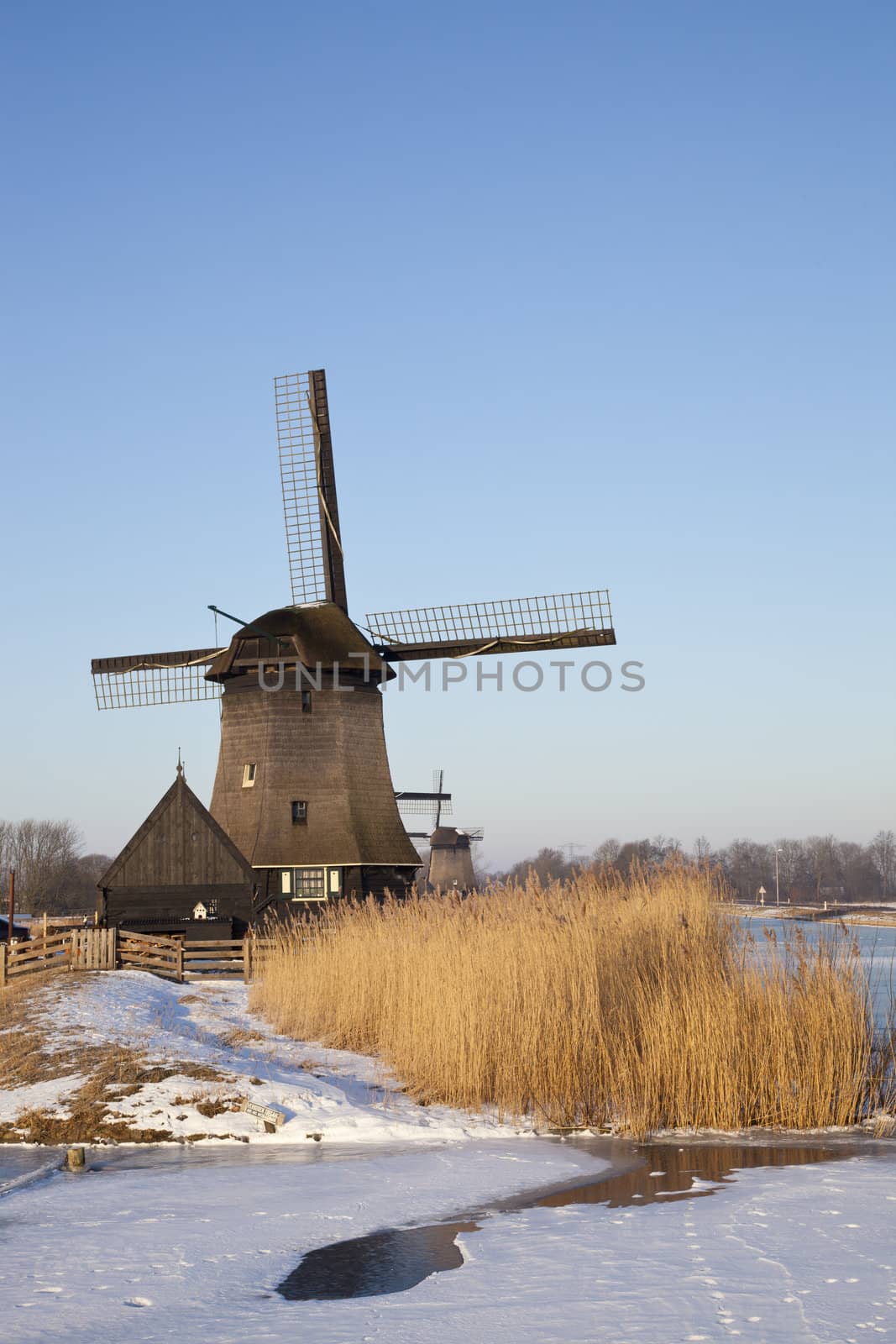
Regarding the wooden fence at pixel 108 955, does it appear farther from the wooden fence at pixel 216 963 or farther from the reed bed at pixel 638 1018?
the reed bed at pixel 638 1018

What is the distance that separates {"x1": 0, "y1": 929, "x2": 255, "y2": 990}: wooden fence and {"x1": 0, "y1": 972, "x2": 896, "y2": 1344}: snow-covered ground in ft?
37.6

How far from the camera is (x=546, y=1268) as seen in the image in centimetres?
624

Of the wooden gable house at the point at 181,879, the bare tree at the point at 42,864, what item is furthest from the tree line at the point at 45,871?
the wooden gable house at the point at 181,879

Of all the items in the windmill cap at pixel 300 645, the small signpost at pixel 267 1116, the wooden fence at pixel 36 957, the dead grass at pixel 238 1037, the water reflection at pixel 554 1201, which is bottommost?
the water reflection at pixel 554 1201

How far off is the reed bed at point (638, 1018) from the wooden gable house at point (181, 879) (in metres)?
13.6

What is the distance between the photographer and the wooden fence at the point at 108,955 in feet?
71.0

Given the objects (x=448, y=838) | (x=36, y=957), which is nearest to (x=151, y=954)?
(x=36, y=957)

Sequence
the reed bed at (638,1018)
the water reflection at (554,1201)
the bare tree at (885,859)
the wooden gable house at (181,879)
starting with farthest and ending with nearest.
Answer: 1. the bare tree at (885,859)
2. the wooden gable house at (181,879)
3. the reed bed at (638,1018)
4. the water reflection at (554,1201)

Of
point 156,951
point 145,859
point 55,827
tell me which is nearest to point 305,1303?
point 156,951

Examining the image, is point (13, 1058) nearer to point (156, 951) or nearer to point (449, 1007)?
point (449, 1007)

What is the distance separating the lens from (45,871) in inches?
3046

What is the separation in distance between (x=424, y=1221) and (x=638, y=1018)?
3.95 metres

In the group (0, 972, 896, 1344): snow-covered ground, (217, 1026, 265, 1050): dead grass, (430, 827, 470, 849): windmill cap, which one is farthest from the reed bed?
(430, 827, 470, 849): windmill cap

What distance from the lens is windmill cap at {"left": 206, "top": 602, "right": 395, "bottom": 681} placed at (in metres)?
27.0
